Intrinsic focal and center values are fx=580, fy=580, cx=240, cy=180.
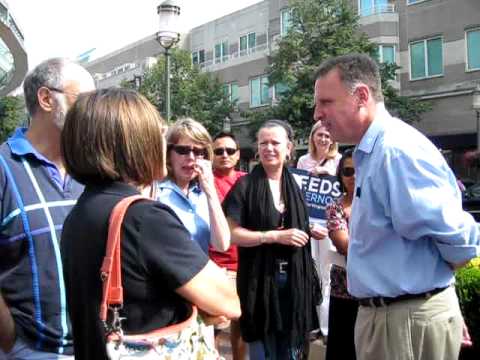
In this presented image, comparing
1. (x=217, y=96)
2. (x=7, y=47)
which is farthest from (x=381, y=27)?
(x=7, y=47)

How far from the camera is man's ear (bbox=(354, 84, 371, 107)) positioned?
2.70 m

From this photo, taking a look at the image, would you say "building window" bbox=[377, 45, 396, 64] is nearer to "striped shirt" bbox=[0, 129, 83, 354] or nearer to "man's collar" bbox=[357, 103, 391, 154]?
"man's collar" bbox=[357, 103, 391, 154]

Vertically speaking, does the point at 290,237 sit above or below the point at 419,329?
above

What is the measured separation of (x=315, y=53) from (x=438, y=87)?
19.4 feet

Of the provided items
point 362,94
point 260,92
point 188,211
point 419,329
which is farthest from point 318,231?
point 260,92

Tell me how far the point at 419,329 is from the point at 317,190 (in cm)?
235

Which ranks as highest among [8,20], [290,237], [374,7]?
[374,7]

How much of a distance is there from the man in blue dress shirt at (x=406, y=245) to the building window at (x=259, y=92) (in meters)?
30.9

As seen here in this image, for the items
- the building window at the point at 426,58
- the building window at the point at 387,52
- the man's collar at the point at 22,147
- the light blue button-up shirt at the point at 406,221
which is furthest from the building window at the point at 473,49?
the man's collar at the point at 22,147

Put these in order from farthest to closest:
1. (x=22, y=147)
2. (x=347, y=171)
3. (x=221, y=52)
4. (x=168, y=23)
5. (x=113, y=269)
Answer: (x=221, y=52), (x=168, y=23), (x=347, y=171), (x=22, y=147), (x=113, y=269)

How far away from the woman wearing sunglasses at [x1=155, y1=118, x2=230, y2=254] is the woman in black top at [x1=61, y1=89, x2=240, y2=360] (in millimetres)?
1676

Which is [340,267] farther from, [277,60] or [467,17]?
[467,17]

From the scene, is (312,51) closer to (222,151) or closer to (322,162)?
(322,162)

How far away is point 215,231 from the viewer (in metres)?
3.48
